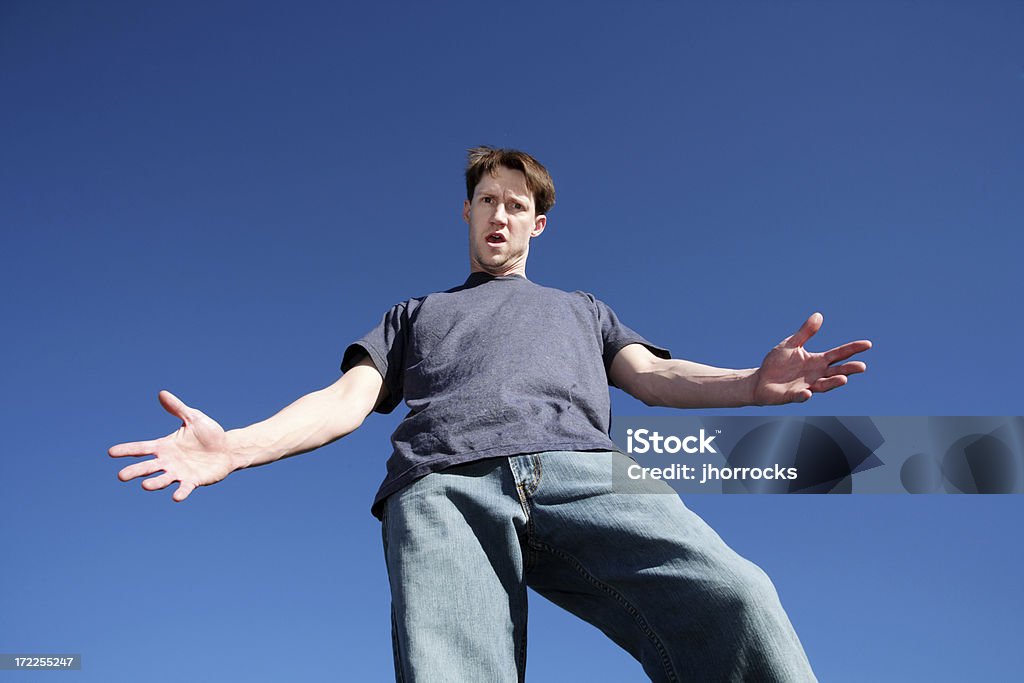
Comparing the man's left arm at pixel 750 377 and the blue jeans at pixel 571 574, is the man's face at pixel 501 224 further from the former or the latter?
the blue jeans at pixel 571 574

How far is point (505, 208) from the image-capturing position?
4.37m

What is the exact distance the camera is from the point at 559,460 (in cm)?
314

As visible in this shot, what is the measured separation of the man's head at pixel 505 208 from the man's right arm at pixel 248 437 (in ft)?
3.13

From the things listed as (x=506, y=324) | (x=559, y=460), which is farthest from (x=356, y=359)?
(x=559, y=460)

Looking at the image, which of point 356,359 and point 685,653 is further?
point 356,359

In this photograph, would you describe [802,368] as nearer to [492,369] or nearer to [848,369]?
[848,369]

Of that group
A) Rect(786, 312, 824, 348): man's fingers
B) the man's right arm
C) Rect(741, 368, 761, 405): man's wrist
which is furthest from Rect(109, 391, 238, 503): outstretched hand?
Rect(786, 312, 824, 348): man's fingers

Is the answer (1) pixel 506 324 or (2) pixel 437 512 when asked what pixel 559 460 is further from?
(1) pixel 506 324

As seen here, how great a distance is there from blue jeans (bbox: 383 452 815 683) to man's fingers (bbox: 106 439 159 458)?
38.3 inches

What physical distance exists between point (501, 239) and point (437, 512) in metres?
1.75

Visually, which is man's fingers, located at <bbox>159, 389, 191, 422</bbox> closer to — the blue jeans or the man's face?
the blue jeans

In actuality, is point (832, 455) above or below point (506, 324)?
below

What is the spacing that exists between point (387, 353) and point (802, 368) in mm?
1976

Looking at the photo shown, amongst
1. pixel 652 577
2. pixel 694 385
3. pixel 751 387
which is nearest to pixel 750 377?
pixel 751 387
